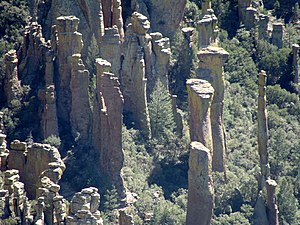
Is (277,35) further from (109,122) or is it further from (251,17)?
(109,122)

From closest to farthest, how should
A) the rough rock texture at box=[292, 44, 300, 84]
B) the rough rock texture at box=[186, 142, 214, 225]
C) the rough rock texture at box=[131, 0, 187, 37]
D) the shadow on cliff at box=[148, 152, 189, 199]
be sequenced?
the rough rock texture at box=[186, 142, 214, 225]
the shadow on cliff at box=[148, 152, 189, 199]
the rough rock texture at box=[131, 0, 187, 37]
the rough rock texture at box=[292, 44, 300, 84]

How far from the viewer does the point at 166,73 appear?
62719 millimetres

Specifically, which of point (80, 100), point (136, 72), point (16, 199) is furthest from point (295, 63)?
point (16, 199)

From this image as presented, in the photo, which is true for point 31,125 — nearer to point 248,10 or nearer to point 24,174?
point 24,174

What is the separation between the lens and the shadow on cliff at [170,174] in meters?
59.4

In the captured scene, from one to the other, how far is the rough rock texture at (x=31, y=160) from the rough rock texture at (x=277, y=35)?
22486mm

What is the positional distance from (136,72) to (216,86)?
348 cm

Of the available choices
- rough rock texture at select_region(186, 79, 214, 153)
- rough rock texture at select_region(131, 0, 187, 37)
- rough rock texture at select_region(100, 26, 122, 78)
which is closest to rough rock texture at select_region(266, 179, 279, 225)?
rough rock texture at select_region(186, 79, 214, 153)

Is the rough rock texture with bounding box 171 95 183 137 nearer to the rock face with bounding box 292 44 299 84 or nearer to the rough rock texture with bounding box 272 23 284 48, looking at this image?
the rock face with bounding box 292 44 299 84

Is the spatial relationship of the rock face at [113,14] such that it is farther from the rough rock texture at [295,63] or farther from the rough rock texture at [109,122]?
the rough rock texture at [295,63]

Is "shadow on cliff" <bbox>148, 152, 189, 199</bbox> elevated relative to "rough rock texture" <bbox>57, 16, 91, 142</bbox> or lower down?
lower down

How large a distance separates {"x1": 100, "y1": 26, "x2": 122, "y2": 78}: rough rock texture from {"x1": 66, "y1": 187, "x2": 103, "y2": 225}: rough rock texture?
12.6m

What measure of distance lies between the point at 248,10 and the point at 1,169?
24260mm

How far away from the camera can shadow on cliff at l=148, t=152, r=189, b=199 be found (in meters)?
59.4
